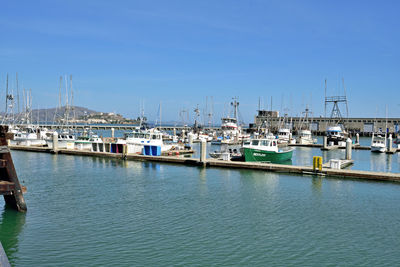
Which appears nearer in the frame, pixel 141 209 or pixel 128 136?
pixel 141 209

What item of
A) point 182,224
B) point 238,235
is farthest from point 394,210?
point 182,224

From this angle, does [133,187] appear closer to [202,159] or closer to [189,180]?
[189,180]

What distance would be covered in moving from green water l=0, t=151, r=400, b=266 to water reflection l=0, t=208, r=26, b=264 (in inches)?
1.7

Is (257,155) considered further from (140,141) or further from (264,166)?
(140,141)

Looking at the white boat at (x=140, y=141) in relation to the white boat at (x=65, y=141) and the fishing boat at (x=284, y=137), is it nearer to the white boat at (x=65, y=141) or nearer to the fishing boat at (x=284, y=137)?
the white boat at (x=65, y=141)

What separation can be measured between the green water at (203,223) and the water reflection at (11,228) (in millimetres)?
43

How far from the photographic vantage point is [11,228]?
1548 centimetres

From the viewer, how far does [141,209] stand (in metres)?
18.9

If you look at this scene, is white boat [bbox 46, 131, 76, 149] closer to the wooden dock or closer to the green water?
the wooden dock

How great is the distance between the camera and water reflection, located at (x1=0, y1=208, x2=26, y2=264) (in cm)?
1350

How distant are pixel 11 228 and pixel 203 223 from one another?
818cm

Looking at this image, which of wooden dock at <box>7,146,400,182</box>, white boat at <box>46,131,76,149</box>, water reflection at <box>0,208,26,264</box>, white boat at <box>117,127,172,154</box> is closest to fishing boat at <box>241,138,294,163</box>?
wooden dock at <box>7,146,400,182</box>

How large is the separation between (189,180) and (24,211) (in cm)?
1309

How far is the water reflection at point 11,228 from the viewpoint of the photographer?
44.3 ft
